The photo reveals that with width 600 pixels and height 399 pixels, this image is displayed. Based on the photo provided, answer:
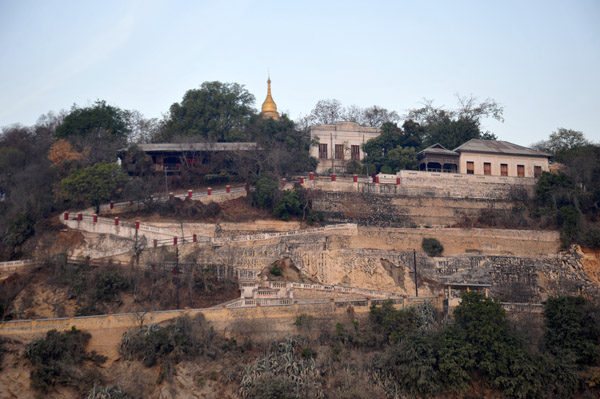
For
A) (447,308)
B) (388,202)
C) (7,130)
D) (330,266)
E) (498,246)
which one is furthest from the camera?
(7,130)

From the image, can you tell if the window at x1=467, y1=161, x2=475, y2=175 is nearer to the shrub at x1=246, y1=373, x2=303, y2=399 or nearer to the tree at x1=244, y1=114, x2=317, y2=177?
the tree at x1=244, y1=114, x2=317, y2=177

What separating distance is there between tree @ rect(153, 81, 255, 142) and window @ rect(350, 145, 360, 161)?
8.53 meters

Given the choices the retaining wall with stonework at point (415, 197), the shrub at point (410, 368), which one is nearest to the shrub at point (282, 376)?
the shrub at point (410, 368)

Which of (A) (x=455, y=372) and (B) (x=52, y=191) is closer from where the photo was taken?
(A) (x=455, y=372)

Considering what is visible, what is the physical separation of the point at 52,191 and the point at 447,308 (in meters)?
25.7

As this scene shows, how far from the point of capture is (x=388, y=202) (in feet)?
162

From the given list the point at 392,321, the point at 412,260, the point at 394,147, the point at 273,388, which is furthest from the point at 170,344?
the point at 394,147

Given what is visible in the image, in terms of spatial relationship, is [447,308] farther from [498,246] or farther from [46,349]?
[46,349]

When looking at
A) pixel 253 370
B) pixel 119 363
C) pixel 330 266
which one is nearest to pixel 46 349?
pixel 119 363

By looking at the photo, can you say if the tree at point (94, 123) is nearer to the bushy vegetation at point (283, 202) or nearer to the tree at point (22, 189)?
the tree at point (22, 189)

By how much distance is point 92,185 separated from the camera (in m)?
44.5

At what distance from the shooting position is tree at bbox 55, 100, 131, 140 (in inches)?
2088

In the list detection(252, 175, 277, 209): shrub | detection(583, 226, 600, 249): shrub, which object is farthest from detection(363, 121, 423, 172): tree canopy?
detection(583, 226, 600, 249): shrub

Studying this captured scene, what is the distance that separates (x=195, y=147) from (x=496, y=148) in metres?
22.5
